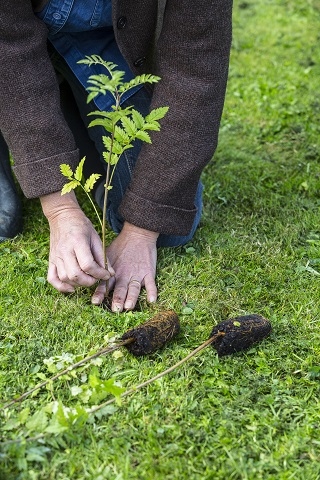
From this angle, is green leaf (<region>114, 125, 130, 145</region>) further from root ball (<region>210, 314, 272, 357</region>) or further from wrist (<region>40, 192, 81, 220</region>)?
root ball (<region>210, 314, 272, 357</region>)

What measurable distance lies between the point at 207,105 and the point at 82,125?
77 cm

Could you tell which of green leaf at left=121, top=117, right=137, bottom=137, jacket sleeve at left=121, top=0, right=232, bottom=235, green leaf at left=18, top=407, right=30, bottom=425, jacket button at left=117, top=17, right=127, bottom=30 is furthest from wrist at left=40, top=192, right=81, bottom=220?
green leaf at left=18, top=407, right=30, bottom=425

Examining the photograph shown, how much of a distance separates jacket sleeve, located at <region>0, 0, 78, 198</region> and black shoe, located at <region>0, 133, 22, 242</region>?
400 mm

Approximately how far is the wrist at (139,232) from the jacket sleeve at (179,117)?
44 millimetres

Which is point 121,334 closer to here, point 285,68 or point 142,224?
point 142,224

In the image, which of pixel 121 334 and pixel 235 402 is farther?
pixel 121 334

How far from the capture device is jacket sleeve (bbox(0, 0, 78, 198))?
238cm

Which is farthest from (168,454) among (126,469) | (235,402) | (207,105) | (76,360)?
(207,105)

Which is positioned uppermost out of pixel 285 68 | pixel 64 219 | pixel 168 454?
pixel 64 219

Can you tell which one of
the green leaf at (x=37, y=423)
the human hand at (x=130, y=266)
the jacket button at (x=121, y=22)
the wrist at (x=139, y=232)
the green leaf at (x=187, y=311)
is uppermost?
the jacket button at (x=121, y=22)

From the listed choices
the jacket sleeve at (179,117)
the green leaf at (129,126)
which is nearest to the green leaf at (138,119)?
the green leaf at (129,126)

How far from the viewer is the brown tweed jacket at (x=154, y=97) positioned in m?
2.40

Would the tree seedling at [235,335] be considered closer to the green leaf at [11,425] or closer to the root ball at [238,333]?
the root ball at [238,333]

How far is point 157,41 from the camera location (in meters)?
2.58
